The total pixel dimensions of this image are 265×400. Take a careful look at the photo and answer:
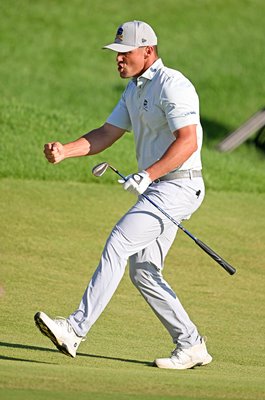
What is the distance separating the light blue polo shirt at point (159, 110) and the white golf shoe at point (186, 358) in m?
1.20

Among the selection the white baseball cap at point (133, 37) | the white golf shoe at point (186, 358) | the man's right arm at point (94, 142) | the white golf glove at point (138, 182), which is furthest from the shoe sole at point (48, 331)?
the white baseball cap at point (133, 37)

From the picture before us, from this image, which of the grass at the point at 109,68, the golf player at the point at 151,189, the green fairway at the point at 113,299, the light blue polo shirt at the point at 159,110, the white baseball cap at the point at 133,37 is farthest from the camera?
the grass at the point at 109,68

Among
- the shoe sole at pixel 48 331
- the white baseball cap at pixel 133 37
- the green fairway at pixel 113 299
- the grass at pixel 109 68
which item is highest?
the white baseball cap at pixel 133 37

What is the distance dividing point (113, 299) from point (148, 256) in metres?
3.16

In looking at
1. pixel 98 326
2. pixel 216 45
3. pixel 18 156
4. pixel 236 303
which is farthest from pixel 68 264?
pixel 216 45

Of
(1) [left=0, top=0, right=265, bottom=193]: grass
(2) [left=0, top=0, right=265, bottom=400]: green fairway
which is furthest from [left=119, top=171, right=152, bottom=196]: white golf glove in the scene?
(1) [left=0, top=0, right=265, bottom=193]: grass

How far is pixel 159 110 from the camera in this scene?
24.5 ft

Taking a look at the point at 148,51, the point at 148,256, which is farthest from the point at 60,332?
the point at 148,51

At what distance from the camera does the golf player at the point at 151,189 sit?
23.8ft

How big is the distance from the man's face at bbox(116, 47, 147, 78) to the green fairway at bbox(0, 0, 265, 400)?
6.14 feet

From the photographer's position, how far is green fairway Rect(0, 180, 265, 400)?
6457mm

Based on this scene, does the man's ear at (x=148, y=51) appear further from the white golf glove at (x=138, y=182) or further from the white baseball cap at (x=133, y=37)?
the white golf glove at (x=138, y=182)

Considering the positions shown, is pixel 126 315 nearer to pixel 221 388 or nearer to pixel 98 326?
pixel 98 326

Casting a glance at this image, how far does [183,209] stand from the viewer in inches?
298
